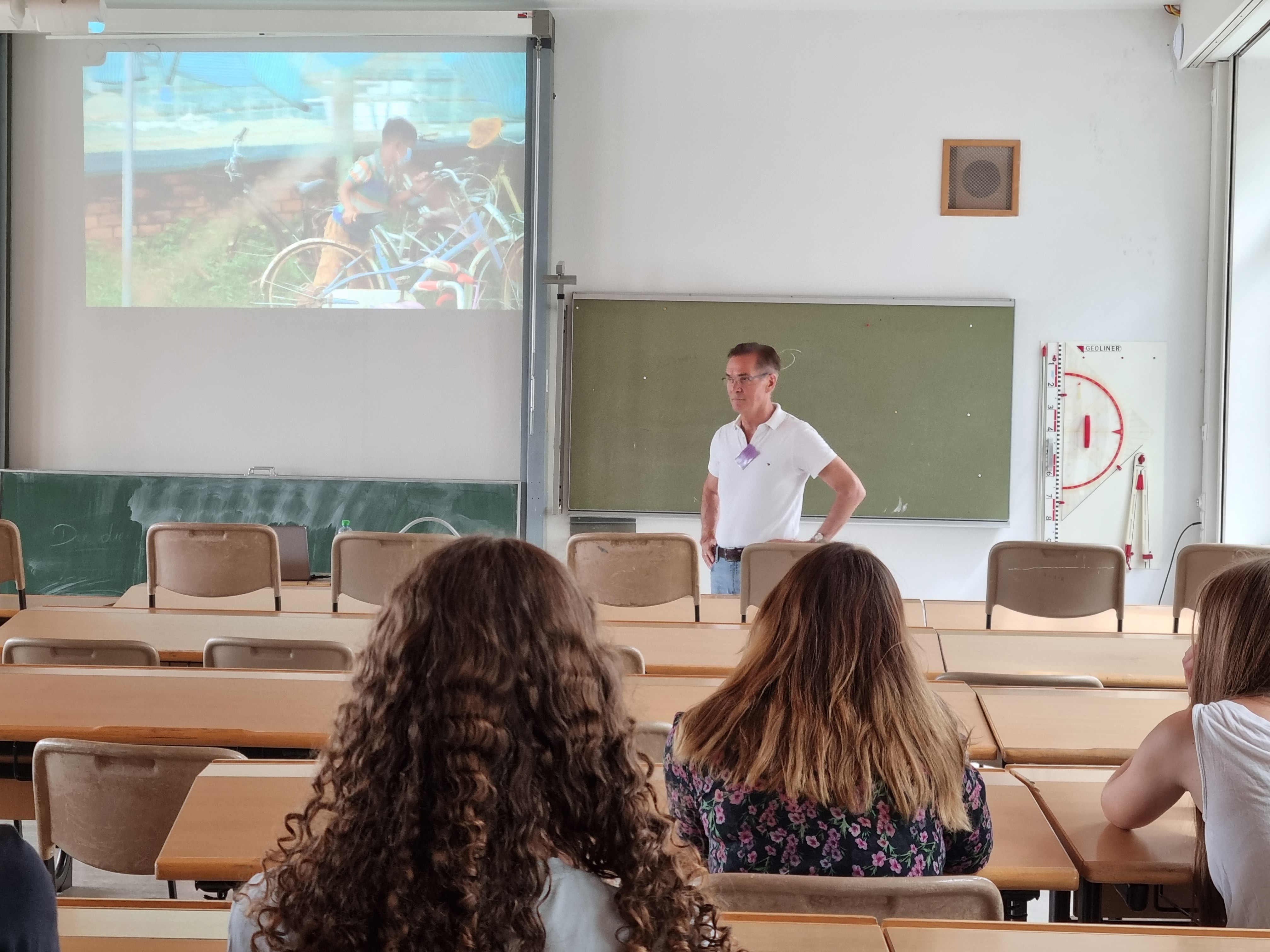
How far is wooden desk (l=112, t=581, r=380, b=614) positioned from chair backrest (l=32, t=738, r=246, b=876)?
5.98 feet

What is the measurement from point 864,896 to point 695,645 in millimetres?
1844

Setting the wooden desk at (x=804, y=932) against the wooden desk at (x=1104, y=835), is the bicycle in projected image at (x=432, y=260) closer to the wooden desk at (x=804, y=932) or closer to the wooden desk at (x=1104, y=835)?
the wooden desk at (x=1104, y=835)

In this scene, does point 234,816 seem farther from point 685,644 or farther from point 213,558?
point 213,558

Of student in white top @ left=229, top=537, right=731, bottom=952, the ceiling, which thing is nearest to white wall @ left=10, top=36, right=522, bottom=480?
the ceiling

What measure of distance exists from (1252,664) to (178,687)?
2.23 m

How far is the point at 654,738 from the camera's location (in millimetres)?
2059

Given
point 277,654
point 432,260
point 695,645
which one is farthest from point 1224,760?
point 432,260

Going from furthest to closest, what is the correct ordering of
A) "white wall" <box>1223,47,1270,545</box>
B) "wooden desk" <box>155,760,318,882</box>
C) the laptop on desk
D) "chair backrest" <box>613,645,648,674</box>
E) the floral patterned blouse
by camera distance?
"white wall" <box>1223,47,1270,545</box>
the laptop on desk
"chair backrest" <box>613,645,648,674</box>
"wooden desk" <box>155,760,318,882</box>
the floral patterned blouse

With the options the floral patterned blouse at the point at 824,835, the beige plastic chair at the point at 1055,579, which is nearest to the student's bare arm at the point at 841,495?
the beige plastic chair at the point at 1055,579

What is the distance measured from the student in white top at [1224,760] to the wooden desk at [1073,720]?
0.45 metres

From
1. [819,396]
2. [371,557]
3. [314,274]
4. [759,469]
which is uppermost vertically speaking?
[314,274]

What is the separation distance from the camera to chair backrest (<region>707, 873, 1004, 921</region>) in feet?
4.44

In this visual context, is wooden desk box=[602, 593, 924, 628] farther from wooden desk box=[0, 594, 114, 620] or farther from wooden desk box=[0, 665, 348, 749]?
wooden desk box=[0, 665, 348, 749]

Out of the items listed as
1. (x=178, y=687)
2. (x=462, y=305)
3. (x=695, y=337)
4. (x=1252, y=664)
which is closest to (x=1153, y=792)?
(x=1252, y=664)
